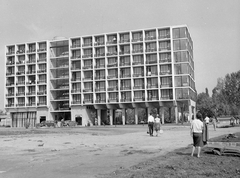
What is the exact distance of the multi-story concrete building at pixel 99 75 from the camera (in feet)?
242

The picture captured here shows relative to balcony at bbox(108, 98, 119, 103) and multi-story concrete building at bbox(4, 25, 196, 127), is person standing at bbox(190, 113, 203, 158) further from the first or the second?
balcony at bbox(108, 98, 119, 103)

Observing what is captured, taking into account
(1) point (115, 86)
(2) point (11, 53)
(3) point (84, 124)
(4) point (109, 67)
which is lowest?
(3) point (84, 124)

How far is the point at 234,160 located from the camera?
979cm

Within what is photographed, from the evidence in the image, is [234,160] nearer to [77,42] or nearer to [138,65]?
[138,65]

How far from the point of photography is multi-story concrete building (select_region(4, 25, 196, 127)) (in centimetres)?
7381

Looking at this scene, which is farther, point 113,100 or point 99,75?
point 99,75

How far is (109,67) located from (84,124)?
1650 centimetres

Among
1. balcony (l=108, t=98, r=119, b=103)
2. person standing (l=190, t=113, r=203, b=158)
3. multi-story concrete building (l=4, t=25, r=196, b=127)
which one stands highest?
multi-story concrete building (l=4, t=25, r=196, b=127)

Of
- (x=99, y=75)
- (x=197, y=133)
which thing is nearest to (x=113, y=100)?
(x=99, y=75)

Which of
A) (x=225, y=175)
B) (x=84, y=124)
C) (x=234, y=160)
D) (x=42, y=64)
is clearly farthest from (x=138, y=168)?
(x=42, y=64)

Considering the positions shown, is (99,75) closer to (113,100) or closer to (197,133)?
(113,100)

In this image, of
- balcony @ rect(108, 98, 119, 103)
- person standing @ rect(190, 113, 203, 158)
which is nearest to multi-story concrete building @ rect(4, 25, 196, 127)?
balcony @ rect(108, 98, 119, 103)

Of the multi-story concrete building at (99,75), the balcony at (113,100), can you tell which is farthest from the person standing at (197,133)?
the balcony at (113,100)

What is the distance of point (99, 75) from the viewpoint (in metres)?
79.1
